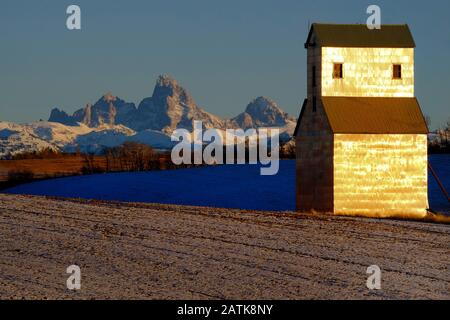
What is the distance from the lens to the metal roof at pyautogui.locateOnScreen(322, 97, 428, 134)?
Answer: 39.2m

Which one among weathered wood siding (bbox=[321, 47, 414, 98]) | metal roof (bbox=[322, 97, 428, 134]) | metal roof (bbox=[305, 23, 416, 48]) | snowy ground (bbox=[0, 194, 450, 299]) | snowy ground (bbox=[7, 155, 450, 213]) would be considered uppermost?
metal roof (bbox=[305, 23, 416, 48])

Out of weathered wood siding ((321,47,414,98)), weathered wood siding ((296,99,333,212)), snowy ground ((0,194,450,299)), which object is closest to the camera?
snowy ground ((0,194,450,299))

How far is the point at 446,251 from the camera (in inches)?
935

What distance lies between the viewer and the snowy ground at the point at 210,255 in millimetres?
16781

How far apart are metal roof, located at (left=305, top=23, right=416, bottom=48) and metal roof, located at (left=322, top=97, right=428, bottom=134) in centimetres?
229

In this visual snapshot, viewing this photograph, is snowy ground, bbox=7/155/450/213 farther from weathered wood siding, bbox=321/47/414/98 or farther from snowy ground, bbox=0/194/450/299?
snowy ground, bbox=0/194/450/299

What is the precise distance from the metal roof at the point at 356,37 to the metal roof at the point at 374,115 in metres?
2.29

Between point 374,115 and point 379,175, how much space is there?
2.60 metres

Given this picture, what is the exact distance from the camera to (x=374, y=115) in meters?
39.8

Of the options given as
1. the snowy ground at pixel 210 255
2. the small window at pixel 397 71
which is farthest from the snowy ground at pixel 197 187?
the snowy ground at pixel 210 255

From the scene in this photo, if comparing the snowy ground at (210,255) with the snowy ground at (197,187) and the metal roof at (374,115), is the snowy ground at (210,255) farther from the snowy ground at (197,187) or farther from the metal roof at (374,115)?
the snowy ground at (197,187)

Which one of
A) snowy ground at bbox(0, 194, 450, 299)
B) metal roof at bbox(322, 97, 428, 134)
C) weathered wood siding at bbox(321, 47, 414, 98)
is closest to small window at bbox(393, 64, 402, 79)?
weathered wood siding at bbox(321, 47, 414, 98)

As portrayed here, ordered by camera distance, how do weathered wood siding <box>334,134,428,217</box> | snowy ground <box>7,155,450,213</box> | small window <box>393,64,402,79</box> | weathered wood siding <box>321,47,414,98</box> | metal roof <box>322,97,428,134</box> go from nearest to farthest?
weathered wood siding <box>334,134,428,217</box> < metal roof <box>322,97,428,134</box> < weathered wood siding <box>321,47,414,98</box> < small window <box>393,64,402,79</box> < snowy ground <box>7,155,450,213</box>
